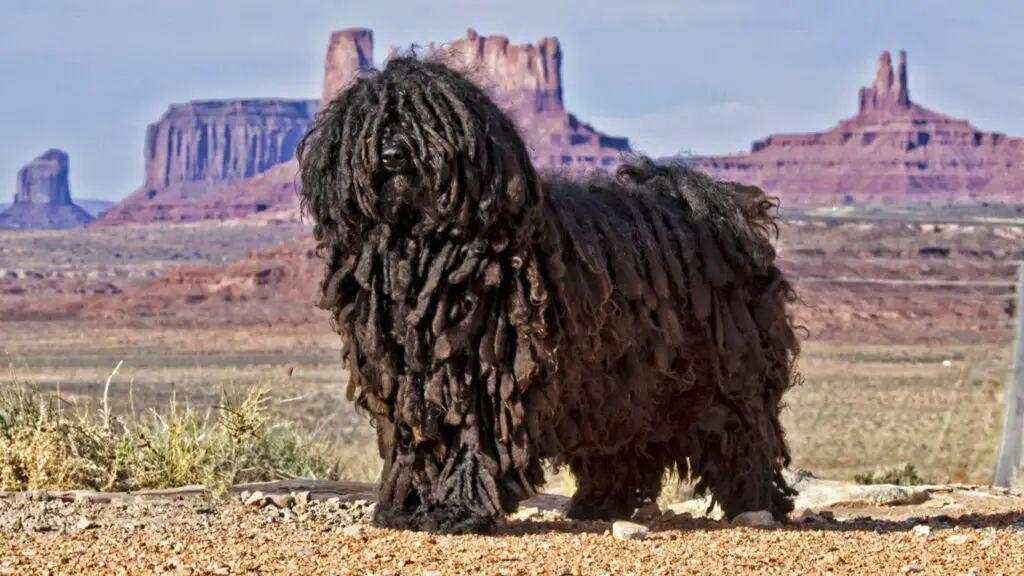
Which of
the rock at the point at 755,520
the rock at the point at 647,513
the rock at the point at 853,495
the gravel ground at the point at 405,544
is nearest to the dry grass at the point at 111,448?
the gravel ground at the point at 405,544

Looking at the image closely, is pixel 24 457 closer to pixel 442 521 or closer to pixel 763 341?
pixel 442 521

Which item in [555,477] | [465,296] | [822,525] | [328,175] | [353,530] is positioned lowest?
[555,477]

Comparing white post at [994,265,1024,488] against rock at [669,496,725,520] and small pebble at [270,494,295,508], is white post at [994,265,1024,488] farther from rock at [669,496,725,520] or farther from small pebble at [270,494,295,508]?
small pebble at [270,494,295,508]

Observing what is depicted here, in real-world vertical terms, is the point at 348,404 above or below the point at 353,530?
below

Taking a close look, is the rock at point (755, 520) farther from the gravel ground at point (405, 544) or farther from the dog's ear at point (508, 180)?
the dog's ear at point (508, 180)

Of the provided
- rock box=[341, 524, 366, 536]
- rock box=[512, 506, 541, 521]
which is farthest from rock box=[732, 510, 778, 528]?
rock box=[341, 524, 366, 536]

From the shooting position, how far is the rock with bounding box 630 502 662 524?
34.7 ft

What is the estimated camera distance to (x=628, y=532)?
8797 millimetres

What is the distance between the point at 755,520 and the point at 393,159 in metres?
3.11

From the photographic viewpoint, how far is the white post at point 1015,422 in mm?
15742

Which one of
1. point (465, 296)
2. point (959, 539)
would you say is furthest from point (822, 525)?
point (465, 296)

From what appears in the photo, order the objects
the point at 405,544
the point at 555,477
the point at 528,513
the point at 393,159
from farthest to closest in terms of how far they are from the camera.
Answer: the point at 555,477
the point at 528,513
the point at 393,159
the point at 405,544

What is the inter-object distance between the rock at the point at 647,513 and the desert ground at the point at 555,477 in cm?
49

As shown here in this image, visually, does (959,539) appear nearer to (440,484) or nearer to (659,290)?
(659,290)
